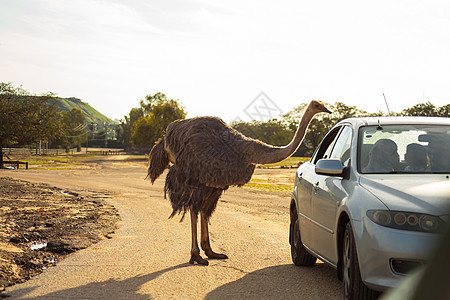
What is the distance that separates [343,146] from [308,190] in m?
0.91

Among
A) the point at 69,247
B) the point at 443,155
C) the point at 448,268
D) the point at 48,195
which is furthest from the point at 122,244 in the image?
the point at 48,195

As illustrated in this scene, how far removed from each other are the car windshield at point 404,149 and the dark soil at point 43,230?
445 centimetres

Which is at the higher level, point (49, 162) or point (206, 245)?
point (206, 245)

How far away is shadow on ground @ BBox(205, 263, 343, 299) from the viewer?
20.6ft

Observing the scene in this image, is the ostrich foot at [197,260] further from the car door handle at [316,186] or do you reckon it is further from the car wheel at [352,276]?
the car wheel at [352,276]

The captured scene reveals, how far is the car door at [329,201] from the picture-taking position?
607 cm

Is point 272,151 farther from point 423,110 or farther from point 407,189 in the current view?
point 423,110

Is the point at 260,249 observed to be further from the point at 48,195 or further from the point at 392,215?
the point at 48,195

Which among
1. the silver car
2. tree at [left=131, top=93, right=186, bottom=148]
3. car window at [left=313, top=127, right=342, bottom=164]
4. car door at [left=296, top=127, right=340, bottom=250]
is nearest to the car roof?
the silver car

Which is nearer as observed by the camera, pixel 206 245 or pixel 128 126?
pixel 206 245

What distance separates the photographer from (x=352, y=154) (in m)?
6.23

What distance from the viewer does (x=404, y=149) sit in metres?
6.30

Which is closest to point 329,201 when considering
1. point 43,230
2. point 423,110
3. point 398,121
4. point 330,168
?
point 330,168

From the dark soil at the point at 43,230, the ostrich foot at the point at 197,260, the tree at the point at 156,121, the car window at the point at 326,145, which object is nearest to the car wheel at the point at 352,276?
the car window at the point at 326,145
